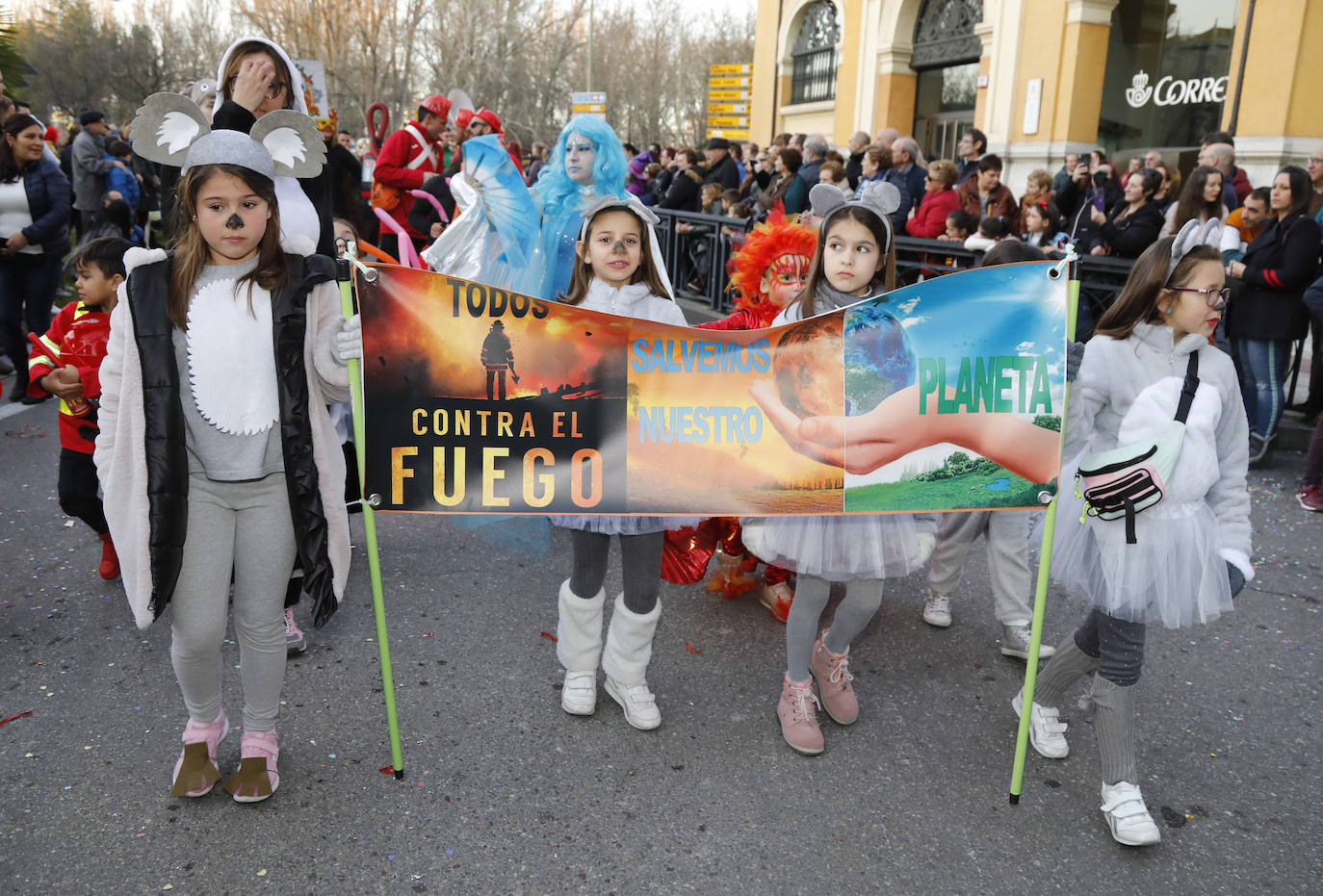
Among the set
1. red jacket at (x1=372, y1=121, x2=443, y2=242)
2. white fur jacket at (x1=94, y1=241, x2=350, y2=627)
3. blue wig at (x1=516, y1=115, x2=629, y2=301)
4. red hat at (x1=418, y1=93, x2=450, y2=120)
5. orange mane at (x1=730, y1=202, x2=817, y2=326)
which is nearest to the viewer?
white fur jacket at (x1=94, y1=241, x2=350, y2=627)

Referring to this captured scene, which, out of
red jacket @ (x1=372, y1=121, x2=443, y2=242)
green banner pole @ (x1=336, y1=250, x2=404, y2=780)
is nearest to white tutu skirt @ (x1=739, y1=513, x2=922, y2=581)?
green banner pole @ (x1=336, y1=250, x2=404, y2=780)

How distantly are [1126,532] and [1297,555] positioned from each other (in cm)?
290

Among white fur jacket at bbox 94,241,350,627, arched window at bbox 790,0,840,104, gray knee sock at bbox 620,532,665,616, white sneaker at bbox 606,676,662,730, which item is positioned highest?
arched window at bbox 790,0,840,104

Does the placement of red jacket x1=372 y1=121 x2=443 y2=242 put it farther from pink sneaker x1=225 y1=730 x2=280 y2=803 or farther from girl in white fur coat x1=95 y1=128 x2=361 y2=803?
pink sneaker x1=225 y1=730 x2=280 y2=803

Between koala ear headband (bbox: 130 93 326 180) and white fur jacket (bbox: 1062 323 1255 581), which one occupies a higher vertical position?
koala ear headband (bbox: 130 93 326 180)

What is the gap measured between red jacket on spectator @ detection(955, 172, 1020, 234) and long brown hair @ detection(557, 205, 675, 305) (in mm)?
5526

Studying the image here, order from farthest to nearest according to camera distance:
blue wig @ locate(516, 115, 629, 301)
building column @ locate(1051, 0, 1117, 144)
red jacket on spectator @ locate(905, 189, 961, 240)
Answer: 1. building column @ locate(1051, 0, 1117, 144)
2. red jacket on spectator @ locate(905, 189, 961, 240)
3. blue wig @ locate(516, 115, 629, 301)

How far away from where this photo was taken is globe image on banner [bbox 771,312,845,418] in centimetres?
273

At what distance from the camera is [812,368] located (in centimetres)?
274

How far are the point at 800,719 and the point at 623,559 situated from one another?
2.53ft

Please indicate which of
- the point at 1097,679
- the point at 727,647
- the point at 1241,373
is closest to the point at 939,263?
the point at 1241,373

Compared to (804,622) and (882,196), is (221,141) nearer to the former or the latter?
(882,196)

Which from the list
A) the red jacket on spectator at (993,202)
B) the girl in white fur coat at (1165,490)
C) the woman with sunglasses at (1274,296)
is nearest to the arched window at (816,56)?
the red jacket on spectator at (993,202)

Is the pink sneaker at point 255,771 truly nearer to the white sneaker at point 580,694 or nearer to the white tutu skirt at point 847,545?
the white sneaker at point 580,694
